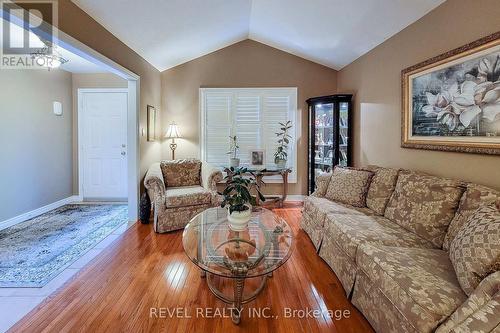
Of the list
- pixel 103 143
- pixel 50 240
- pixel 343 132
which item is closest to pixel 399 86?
pixel 343 132

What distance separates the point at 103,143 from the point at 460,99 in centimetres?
516

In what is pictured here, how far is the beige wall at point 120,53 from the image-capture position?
2357 millimetres

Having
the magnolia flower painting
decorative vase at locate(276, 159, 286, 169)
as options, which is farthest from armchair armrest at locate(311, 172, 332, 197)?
decorative vase at locate(276, 159, 286, 169)

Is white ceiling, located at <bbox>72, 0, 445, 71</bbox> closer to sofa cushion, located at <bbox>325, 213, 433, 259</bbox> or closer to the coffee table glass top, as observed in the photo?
sofa cushion, located at <bbox>325, 213, 433, 259</bbox>

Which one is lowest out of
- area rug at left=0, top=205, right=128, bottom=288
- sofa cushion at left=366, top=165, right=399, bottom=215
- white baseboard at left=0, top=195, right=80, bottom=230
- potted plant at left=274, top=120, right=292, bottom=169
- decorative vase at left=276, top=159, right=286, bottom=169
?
area rug at left=0, top=205, right=128, bottom=288

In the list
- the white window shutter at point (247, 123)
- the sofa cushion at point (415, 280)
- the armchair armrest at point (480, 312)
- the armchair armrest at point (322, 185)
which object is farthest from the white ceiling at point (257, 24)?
the armchair armrest at point (480, 312)

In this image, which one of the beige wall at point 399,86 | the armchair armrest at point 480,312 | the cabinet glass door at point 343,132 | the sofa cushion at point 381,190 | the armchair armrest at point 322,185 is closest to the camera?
the armchair armrest at point 480,312

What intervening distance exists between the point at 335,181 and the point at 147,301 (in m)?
2.34

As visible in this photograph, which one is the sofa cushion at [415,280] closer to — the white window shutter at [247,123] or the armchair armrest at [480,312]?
the armchair armrest at [480,312]

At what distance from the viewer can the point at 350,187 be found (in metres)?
3.00

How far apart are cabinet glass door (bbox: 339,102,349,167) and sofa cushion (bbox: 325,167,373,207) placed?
3.52ft

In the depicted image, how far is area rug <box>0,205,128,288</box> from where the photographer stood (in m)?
2.37

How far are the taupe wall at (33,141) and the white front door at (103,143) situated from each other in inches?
10.0

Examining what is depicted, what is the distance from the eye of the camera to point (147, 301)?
2012mm
